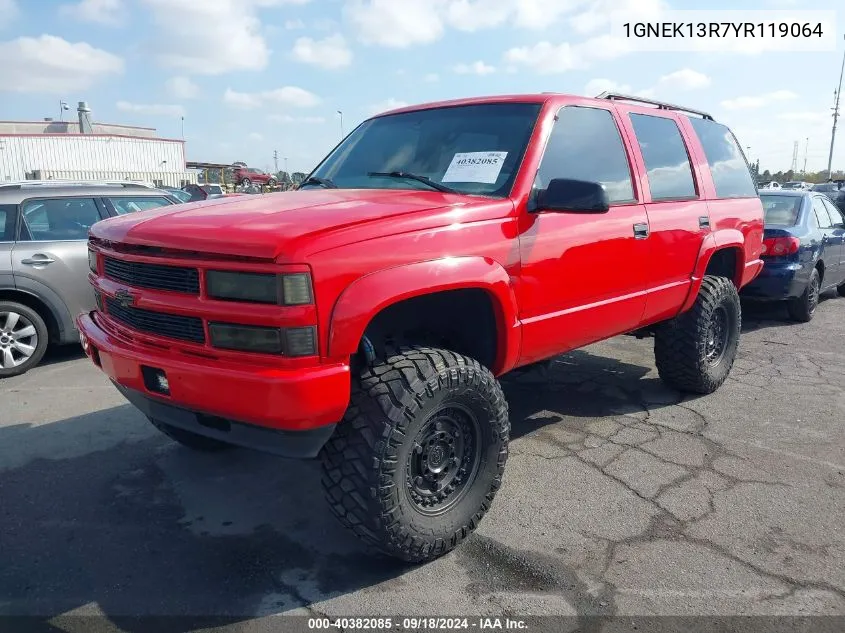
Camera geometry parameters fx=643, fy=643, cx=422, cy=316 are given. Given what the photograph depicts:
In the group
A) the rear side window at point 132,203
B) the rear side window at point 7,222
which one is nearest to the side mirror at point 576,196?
the rear side window at point 132,203

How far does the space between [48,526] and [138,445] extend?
990mm

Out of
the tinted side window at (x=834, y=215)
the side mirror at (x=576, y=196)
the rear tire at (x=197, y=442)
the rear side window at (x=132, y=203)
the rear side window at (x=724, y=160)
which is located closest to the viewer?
the side mirror at (x=576, y=196)

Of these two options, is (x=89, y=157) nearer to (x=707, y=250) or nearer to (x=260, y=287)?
(x=707, y=250)

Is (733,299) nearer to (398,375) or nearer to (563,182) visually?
(563,182)

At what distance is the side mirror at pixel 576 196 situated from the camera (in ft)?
9.71

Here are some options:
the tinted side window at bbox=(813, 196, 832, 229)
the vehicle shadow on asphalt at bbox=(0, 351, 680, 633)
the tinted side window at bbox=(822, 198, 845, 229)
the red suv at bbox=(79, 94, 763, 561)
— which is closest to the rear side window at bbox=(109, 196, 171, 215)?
the vehicle shadow on asphalt at bbox=(0, 351, 680, 633)

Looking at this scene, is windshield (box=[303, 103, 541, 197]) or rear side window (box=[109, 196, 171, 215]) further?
rear side window (box=[109, 196, 171, 215])

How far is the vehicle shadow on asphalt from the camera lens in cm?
260

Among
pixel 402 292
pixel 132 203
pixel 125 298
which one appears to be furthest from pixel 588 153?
pixel 132 203

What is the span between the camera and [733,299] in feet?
16.5

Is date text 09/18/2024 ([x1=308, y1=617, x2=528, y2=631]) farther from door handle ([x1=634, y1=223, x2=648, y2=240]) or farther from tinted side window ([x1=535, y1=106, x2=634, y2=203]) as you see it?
door handle ([x1=634, y1=223, x2=648, y2=240])

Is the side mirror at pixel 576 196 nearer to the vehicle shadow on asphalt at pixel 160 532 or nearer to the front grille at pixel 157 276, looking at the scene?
the front grille at pixel 157 276

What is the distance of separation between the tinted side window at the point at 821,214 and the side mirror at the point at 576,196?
641 centimetres

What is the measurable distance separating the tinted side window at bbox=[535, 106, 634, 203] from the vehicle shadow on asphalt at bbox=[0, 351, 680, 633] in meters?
1.69
